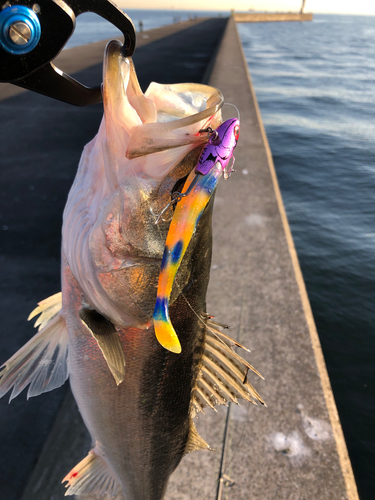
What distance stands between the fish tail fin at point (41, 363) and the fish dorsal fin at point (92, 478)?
0.51 meters

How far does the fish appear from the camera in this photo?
119 centimetres

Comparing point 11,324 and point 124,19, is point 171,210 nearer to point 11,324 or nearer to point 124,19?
point 124,19

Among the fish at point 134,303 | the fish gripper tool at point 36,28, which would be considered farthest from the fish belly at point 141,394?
the fish gripper tool at point 36,28

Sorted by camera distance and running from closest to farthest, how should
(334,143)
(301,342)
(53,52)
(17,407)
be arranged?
(53,52), (17,407), (301,342), (334,143)

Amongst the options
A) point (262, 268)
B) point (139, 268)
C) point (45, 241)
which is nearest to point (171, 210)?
point (139, 268)

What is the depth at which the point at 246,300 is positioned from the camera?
10.5ft

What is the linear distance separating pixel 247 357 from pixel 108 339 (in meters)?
1.59

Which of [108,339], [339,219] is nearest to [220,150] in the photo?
[108,339]

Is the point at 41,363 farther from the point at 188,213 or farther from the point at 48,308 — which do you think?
the point at 188,213

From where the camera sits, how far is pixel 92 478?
1.90 metres

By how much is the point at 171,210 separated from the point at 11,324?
2586 mm

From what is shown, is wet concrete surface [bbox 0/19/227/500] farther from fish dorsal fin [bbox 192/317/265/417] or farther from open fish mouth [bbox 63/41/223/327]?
open fish mouth [bbox 63/41/223/327]

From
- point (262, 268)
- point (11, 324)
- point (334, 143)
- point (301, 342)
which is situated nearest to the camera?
point (301, 342)

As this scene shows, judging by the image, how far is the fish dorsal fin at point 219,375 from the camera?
1.77 metres
